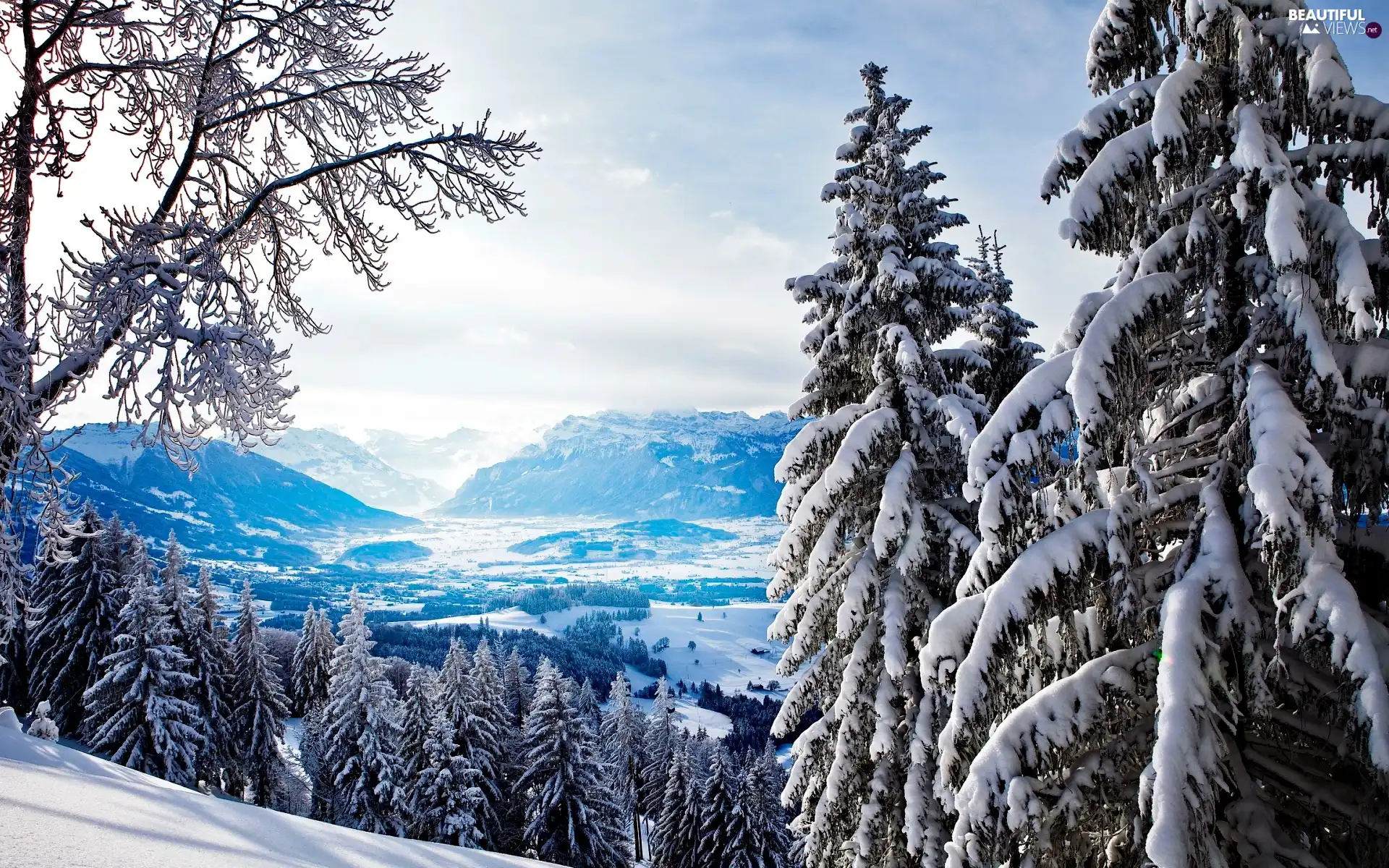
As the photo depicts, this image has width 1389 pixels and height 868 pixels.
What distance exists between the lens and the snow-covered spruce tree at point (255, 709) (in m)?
33.6

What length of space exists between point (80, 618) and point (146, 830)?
1286 inches

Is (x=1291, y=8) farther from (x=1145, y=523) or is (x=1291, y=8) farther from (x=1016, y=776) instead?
(x=1016, y=776)

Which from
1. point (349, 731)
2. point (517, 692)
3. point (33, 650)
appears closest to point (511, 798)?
point (349, 731)

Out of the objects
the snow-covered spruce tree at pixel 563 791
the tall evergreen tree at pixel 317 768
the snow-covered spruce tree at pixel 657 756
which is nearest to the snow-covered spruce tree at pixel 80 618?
the tall evergreen tree at pixel 317 768

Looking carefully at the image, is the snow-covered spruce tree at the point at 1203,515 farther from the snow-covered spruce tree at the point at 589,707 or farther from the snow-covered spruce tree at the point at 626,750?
the snow-covered spruce tree at the point at 589,707

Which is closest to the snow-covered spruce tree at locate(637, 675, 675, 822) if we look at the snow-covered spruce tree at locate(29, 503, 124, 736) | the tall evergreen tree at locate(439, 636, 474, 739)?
the tall evergreen tree at locate(439, 636, 474, 739)

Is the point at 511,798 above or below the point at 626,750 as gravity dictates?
above

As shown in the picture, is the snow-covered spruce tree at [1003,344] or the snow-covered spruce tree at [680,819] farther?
the snow-covered spruce tree at [680,819]

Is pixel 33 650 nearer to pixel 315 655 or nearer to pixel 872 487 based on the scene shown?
pixel 315 655

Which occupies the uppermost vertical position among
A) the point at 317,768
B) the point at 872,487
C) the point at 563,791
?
the point at 872,487

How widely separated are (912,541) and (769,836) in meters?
29.4

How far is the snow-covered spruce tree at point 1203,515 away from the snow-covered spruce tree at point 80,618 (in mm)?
35010

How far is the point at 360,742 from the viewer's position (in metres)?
28.5

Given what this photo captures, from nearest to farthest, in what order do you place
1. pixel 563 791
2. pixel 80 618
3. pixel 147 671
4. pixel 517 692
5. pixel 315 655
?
1. pixel 147 671
2. pixel 563 791
3. pixel 80 618
4. pixel 315 655
5. pixel 517 692
